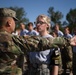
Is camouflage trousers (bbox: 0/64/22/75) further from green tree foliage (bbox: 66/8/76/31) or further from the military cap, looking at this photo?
green tree foliage (bbox: 66/8/76/31)

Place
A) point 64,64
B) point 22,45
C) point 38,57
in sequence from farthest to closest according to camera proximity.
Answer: point 64,64 → point 38,57 → point 22,45

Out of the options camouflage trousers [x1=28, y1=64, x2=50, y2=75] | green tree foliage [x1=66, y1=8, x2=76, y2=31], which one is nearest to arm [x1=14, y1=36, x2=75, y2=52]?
A: camouflage trousers [x1=28, y1=64, x2=50, y2=75]

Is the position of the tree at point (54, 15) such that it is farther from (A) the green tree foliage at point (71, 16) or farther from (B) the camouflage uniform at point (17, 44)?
(B) the camouflage uniform at point (17, 44)

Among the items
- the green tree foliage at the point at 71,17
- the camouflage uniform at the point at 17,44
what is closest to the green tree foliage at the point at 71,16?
the green tree foliage at the point at 71,17

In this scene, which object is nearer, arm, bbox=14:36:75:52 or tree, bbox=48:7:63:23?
arm, bbox=14:36:75:52

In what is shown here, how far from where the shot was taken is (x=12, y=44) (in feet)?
10.8

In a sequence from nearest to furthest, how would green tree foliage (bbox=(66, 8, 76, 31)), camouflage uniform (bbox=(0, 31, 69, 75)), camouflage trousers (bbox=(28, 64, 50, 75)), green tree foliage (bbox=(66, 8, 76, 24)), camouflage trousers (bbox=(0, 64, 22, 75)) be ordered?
camouflage uniform (bbox=(0, 31, 69, 75)) < camouflage trousers (bbox=(0, 64, 22, 75)) < camouflage trousers (bbox=(28, 64, 50, 75)) < green tree foliage (bbox=(66, 8, 76, 31)) < green tree foliage (bbox=(66, 8, 76, 24))

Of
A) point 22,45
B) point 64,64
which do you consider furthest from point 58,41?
point 64,64

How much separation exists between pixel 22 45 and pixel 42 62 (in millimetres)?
1092

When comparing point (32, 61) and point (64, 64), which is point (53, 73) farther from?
point (64, 64)

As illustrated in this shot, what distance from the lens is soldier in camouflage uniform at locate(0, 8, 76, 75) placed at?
10.9ft

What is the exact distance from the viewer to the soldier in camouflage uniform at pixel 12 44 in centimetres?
332

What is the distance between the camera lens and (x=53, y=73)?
4441 millimetres

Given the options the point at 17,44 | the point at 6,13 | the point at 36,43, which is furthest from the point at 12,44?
the point at 6,13
